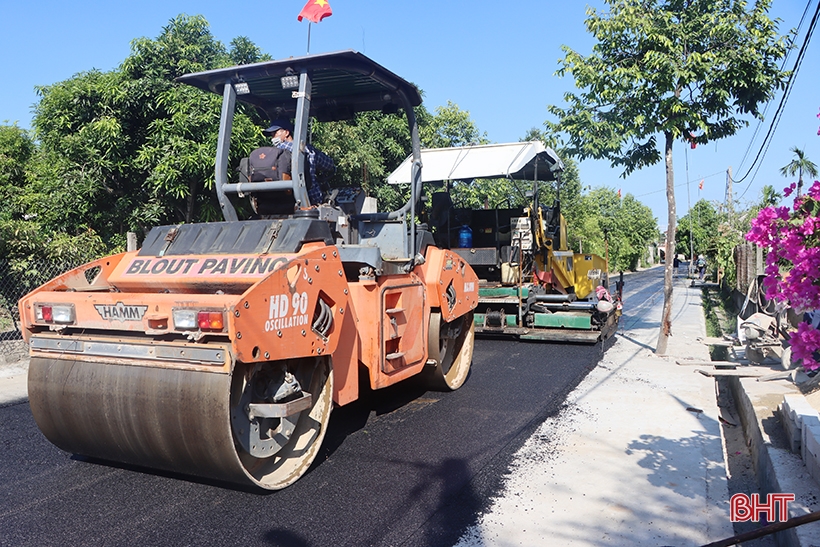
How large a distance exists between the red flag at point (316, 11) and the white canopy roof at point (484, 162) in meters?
4.41

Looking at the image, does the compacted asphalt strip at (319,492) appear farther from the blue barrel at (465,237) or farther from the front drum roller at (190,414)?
the blue barrel at (465,237)

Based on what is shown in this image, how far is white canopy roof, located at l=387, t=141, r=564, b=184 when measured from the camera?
9891mm

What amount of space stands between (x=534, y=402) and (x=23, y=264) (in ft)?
21.5

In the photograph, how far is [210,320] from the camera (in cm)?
343

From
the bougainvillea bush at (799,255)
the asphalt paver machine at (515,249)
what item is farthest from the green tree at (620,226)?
the bougainvillea bush at (799,255)

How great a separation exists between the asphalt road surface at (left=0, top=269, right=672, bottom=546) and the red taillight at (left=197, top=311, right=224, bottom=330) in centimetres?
106

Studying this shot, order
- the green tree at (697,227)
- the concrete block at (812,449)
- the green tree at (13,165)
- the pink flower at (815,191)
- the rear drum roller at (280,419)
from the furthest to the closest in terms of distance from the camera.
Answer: the green tree at (697,227), the green tree at (13,165), the concrete block at (812,449), the rear drum roller at (280,419), the pink flower at (815,191)

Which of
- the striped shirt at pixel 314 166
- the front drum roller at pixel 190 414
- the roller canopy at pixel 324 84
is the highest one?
the roller canopy at pixel 324 84

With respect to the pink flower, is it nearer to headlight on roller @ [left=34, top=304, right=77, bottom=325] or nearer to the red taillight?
the red taillight

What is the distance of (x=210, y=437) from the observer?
138 inches

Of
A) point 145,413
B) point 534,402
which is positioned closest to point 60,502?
point 145,413

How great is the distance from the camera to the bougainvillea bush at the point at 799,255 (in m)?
2.68

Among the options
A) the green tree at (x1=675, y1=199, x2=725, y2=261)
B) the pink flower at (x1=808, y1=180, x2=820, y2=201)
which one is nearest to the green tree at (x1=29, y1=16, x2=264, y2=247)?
the pink flower at (x1=808, y1=180, x2=820, y2=201)

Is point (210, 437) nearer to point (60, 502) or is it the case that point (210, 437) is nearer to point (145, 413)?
point (145, 413)
